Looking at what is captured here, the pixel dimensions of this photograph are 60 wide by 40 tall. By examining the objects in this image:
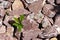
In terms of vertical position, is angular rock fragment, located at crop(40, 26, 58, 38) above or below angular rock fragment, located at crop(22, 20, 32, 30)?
below

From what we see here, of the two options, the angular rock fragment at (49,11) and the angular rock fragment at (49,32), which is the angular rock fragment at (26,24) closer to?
the angular rock fragment at (49,32)

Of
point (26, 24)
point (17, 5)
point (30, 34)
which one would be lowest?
point (30, 34)

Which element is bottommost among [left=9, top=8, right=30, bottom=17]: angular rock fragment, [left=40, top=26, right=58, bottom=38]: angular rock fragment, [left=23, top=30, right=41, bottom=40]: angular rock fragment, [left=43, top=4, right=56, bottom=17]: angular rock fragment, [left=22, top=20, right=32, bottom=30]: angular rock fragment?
[left=23, top=30, right=41, bottom=40]: angular rock fragment

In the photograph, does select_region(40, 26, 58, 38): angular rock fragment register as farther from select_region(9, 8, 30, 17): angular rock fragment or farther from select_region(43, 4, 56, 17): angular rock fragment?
select_region(9, 8, 30, 17): angular rock fragment

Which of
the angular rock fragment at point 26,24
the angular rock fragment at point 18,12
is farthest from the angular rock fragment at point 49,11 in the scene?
the angular rock fragment at point 26,24

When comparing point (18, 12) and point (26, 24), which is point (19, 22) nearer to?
point (26, 24)

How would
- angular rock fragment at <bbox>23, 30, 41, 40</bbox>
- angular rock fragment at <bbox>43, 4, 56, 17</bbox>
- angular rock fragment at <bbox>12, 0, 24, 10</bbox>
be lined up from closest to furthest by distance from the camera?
1. angular rock fragment at <bbox>23, 30, 41, 40</bbox>
2. angular rock fragment at <bbox>43, 4, 56, 17</bbox>
3. angular rock fragment at <bbox>12, 0, 24, 10</bbox>

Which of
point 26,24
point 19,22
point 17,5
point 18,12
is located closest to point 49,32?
point 26,24

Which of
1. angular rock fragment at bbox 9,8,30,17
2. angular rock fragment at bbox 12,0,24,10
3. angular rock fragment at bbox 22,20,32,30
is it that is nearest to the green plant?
angular rock fragment at bbox 22,20,32,30

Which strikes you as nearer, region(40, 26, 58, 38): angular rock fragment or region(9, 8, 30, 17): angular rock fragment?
region(40, 26, 58, 38): angular rock fragment

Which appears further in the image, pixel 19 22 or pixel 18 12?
pixel 18 12

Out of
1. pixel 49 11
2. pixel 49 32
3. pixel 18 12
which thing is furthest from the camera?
pixel 18 12
